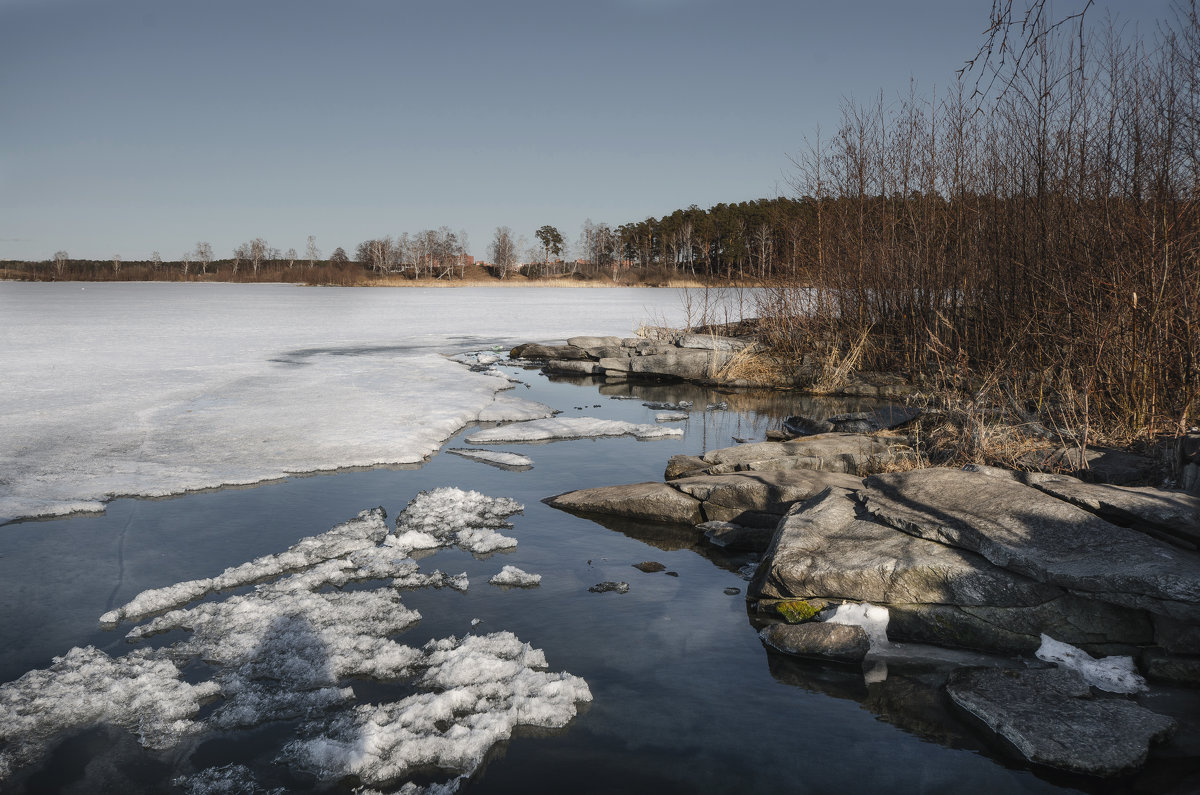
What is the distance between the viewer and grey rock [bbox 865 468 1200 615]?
3.76m

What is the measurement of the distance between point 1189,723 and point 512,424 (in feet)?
23.8

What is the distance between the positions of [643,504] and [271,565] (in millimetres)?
2743

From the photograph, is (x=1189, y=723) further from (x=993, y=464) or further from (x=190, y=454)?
(x=190, y=454)

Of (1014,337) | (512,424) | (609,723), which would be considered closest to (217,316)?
(512,424)

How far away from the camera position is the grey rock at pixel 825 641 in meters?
3.98

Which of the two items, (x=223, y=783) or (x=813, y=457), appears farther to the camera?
(x=813, y=457)

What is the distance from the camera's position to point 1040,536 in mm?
4227

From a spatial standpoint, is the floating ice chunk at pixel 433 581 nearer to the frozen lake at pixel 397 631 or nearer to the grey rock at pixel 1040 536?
the frozen lake at pixel 397 631

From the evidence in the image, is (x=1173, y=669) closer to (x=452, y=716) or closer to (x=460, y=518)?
(x=452, y=716)

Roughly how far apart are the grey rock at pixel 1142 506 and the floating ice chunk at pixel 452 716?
317cm

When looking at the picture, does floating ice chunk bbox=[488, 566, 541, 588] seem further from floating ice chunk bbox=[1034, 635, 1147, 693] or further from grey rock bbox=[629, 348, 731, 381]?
grey rock bbox=[629, 348, 731, 381]

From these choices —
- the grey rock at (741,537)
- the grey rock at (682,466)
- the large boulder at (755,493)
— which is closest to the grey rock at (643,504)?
the large boulder at (755,493)

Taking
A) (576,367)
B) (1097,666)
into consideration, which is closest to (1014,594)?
(1097,666)

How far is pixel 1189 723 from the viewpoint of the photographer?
3252 millimetres
